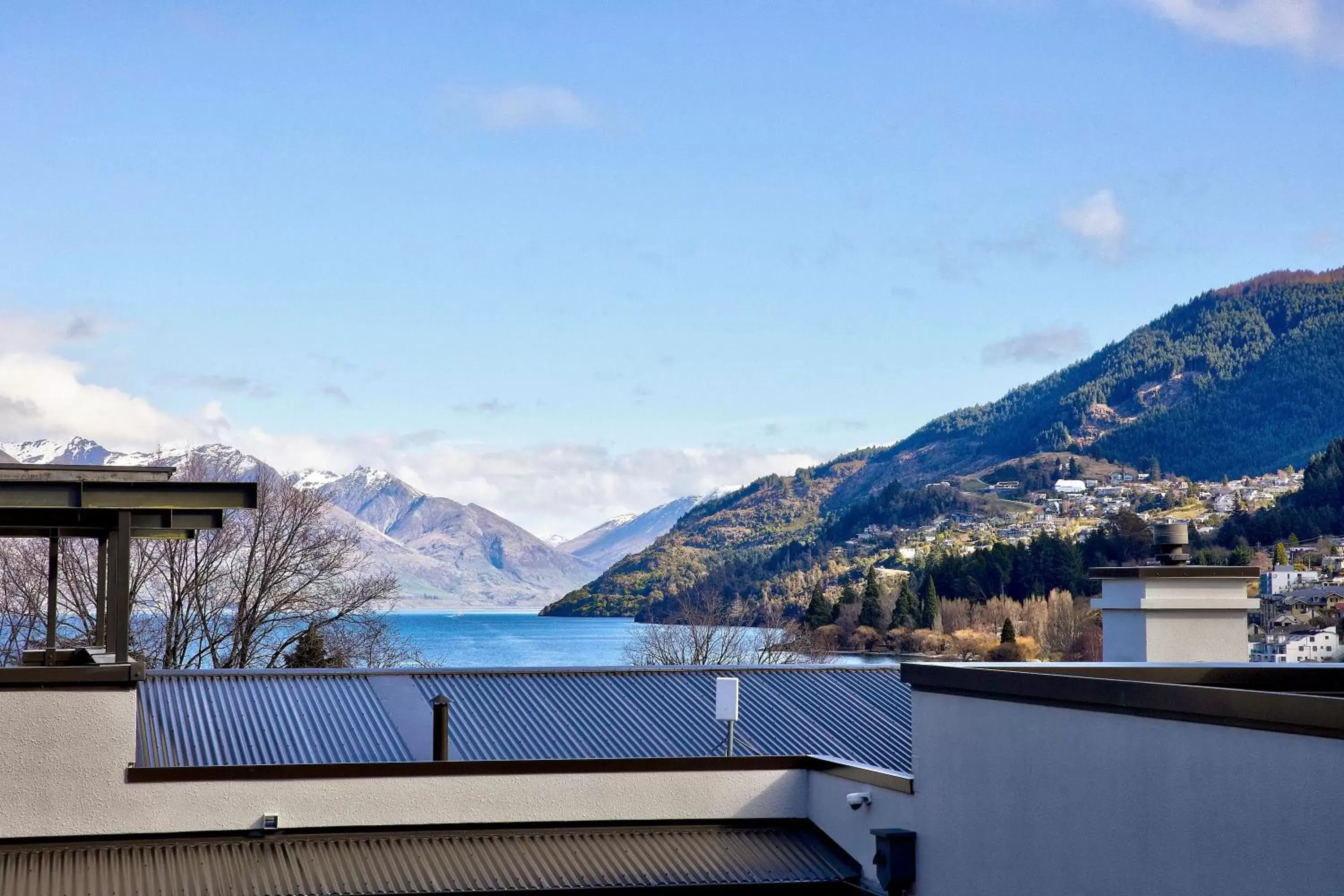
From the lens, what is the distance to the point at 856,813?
37.9 feet

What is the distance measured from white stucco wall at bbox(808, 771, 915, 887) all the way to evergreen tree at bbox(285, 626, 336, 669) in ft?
79.5

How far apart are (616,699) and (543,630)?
14726 cm

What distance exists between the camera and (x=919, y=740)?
1010cm

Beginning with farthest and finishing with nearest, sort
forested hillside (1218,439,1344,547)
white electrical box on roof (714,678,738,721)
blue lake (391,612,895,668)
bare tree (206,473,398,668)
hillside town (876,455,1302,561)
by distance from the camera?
hillside town (876,455,1302,561) < forested hillside (1218,439,1344,547) < blue lake (391,612,895,668) < bare tree (206,473,398,668) < white electrical box on roof (714,678,738,721)

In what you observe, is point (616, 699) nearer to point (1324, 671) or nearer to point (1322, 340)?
point (1324, 671)

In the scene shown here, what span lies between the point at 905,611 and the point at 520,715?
290ft

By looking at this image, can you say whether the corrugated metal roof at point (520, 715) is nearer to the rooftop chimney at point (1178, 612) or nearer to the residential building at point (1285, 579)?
the rooftop chimney at point (1178, 612)

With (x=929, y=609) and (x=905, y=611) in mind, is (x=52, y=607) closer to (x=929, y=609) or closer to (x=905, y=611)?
(x=905, y=611)

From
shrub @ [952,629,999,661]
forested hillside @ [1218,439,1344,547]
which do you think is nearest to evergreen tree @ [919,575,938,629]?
shrub @ [952,629,999,661]

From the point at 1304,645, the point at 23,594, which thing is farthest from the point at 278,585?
the point at 1304,645

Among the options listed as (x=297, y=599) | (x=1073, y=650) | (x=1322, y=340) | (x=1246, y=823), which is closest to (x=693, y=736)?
(x=1246, y=823)

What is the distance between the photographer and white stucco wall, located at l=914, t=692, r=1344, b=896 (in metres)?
6.30

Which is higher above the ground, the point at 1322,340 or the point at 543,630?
the point at 1322,340

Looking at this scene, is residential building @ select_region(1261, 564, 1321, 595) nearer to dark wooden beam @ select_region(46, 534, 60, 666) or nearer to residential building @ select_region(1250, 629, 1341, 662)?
residential building @ select_region(1250, 629, 1341, 662)
